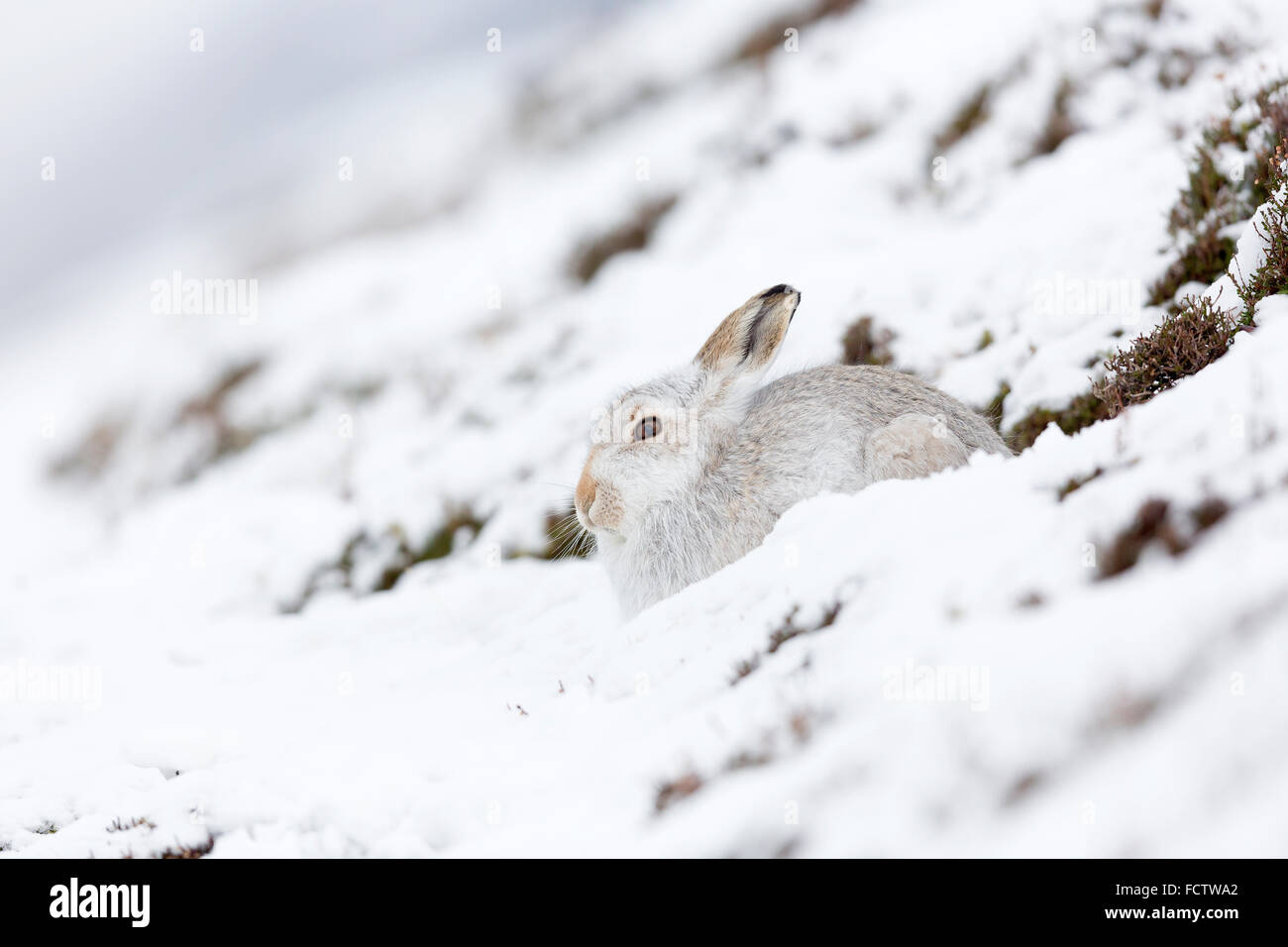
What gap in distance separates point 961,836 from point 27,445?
22.9 metres

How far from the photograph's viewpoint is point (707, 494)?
19.3 ft

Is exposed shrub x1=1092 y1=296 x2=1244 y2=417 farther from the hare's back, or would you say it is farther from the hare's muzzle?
the hare's muzzle

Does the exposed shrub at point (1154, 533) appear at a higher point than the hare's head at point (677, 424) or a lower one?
lower

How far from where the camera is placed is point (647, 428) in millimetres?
6047

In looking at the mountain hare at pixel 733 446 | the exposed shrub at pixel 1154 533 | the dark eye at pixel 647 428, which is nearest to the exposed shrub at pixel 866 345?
the mountain hare at pixel 733 446

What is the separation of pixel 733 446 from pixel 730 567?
1122 millimetres

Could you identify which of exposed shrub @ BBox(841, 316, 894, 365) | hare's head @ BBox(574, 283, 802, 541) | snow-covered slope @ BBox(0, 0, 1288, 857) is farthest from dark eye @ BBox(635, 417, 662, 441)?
exposed shrub @ BBox(841, 316, 894, 365)

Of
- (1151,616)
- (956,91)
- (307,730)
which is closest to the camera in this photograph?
(1151,616)

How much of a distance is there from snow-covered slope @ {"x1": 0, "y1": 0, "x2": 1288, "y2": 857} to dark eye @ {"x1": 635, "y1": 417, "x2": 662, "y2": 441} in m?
1.25

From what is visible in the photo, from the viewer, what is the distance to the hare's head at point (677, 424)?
5867mm

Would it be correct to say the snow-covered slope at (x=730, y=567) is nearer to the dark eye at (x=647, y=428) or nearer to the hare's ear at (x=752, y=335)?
the dark eye at (x=647, y=428)

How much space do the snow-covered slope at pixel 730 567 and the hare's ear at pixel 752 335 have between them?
1.37m
